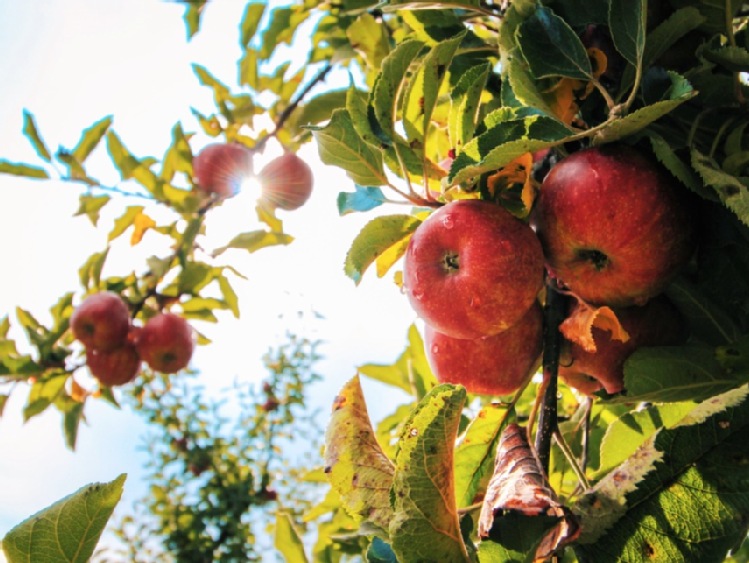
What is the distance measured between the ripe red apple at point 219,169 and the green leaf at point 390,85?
53.1 inches

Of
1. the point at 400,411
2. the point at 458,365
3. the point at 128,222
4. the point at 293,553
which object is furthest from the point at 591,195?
the point at 128,222

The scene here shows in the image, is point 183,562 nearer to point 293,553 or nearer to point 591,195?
point 293,553

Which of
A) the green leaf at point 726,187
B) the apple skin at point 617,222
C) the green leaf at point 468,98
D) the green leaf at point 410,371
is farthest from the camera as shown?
the green leaf at point 410,371

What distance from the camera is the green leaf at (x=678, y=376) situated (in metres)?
0.65

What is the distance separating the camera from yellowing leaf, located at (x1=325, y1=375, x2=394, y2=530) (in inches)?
21.7

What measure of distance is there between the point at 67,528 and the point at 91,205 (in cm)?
167

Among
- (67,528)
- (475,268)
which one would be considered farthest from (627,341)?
(67,528)

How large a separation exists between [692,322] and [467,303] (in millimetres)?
256

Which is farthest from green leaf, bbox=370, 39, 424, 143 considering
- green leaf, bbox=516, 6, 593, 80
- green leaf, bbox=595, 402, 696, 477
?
green leaf, bbox=595, 402, 696, 477

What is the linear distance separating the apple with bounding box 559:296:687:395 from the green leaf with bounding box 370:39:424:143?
0.34 metres

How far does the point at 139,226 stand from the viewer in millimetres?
2006

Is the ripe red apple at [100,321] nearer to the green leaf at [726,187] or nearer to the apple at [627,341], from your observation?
the apple at [627,341]

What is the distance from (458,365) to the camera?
814 millimetres

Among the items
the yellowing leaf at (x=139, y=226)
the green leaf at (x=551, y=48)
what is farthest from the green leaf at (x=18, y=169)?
the green leaf at (x=551, y=48)
